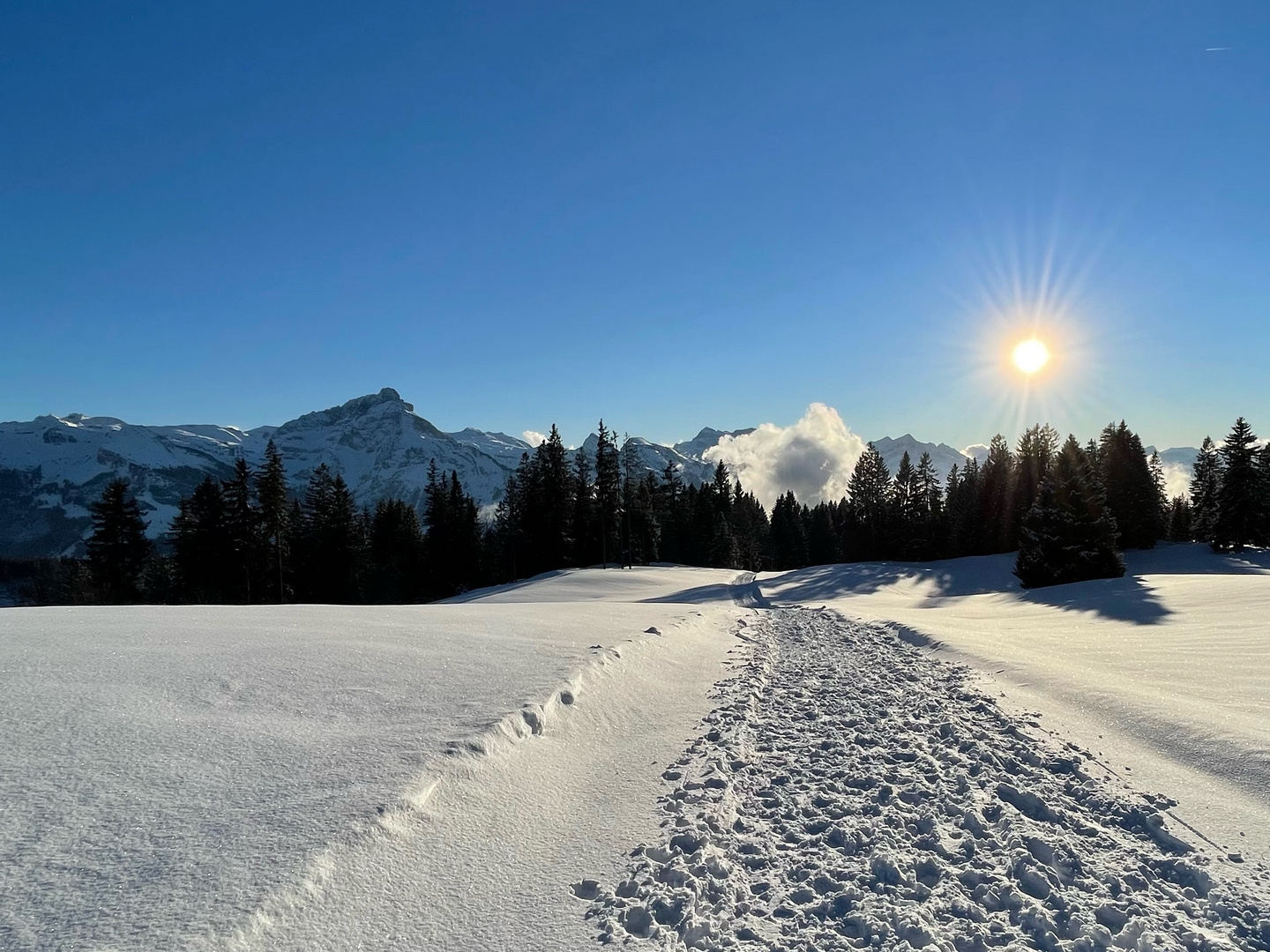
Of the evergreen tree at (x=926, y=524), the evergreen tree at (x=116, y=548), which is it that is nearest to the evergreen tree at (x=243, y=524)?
the evergreen tree at (x=116, y=548)

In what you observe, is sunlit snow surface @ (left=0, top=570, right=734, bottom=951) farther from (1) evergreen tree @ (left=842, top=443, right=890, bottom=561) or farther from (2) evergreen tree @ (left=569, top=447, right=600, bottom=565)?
(1) evergreen tree @ (left=842, top=443, right=890, bottom=561)

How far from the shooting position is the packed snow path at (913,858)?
3551mm

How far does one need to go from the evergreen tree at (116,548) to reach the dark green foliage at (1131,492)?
65.5m

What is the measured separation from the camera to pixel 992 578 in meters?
40.0

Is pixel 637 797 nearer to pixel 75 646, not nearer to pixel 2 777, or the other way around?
pixel 2 777

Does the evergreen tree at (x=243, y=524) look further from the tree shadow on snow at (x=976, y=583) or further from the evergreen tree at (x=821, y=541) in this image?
the evergreen tree at (x=821, y=541)

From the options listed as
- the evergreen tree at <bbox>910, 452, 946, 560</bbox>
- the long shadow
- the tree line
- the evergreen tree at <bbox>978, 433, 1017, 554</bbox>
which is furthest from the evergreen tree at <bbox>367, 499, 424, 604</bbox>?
the evergreen tree at <bbox>978, 433, 1017, 554</bbox>

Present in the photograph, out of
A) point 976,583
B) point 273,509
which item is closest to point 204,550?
point 273,509

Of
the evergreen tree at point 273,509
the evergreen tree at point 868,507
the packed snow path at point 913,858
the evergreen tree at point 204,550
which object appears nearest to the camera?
the packed snow path at point 913,858

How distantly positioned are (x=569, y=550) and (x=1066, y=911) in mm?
49731

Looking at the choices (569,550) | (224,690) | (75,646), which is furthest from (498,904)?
(569,550)

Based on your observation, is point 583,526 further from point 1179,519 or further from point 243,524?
point 1179,519

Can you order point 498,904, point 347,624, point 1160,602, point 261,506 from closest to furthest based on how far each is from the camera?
point 498,904
point 347,624
point 1160,602
point 261,506

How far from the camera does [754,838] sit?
475cm
